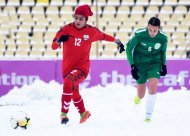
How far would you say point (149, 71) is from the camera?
5957mm

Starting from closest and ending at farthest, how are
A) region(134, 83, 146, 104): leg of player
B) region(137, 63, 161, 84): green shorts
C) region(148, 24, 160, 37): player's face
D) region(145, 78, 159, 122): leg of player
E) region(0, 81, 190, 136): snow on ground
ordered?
region(0, 81, 190, 136): snow on ground, region(148, 24, 160, 37): player's face, region(145, 78, 159, 122): leg of player, region(137, 63, 161, 84): green shorts, region(134, 83, 146, 104): leg of player

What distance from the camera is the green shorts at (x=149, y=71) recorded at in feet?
19.3

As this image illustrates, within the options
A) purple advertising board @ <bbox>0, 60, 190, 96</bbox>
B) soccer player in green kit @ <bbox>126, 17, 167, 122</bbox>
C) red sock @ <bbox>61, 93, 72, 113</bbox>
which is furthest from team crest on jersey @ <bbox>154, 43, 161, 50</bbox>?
purple advertising board @ <bbox>0, 60, 190, 96</bbox>

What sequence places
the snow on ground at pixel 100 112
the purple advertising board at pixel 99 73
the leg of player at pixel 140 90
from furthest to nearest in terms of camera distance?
1. the purple advertising board at pixel 99 73
2. the leg of player at pixel 140 90
3. the snow on ground at pixel 100 112

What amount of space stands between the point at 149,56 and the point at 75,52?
45.3 inches

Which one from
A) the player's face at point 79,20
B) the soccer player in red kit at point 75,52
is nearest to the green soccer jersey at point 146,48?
the soccer player in red kit at point 75,52

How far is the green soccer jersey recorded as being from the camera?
580 cm

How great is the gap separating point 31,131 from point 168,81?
5.21 metres

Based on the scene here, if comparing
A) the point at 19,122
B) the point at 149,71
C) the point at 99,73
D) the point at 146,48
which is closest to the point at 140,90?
the point at 149,71

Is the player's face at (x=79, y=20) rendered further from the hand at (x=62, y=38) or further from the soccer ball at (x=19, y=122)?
the soccer ball at (x=19, y=122)

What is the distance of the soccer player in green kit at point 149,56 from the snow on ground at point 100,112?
0.46 m

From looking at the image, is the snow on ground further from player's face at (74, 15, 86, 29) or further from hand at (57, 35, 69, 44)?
player's face at (74, 15, 86, 29)

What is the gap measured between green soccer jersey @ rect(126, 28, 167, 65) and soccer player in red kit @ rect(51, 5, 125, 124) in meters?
0.60

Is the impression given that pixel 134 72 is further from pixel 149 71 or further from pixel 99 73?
pixel 99 73
